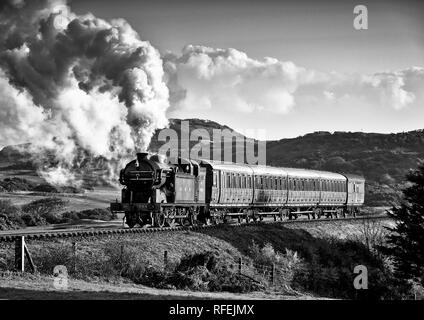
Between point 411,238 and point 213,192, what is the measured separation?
1116cm

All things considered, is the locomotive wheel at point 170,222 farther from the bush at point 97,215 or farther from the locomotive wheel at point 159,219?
the bush at point 97,215

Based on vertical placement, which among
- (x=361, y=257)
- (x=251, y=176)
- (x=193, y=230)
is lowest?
(x=361, y=257)

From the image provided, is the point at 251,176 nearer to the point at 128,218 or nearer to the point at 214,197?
the point at 214,197

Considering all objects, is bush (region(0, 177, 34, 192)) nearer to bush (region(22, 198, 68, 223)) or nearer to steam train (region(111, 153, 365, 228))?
bush (region(22, 198, 68, 223))

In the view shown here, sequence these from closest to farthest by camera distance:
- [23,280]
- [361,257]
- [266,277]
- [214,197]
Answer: [23,280], [266,277], [214,197], [361,257]

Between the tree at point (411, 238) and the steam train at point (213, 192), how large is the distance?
30.3 feet

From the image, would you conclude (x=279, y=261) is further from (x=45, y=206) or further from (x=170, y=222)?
(x=45, y=206)

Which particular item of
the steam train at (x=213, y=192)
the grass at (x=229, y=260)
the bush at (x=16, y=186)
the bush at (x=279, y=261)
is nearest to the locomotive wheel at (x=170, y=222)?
the steam train at (x=213, y=192)

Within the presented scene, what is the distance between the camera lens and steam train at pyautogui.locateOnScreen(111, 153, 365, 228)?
27.8m

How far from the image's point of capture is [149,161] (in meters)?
27.9

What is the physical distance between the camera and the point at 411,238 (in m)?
31.3

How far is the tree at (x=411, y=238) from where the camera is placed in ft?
98.7
